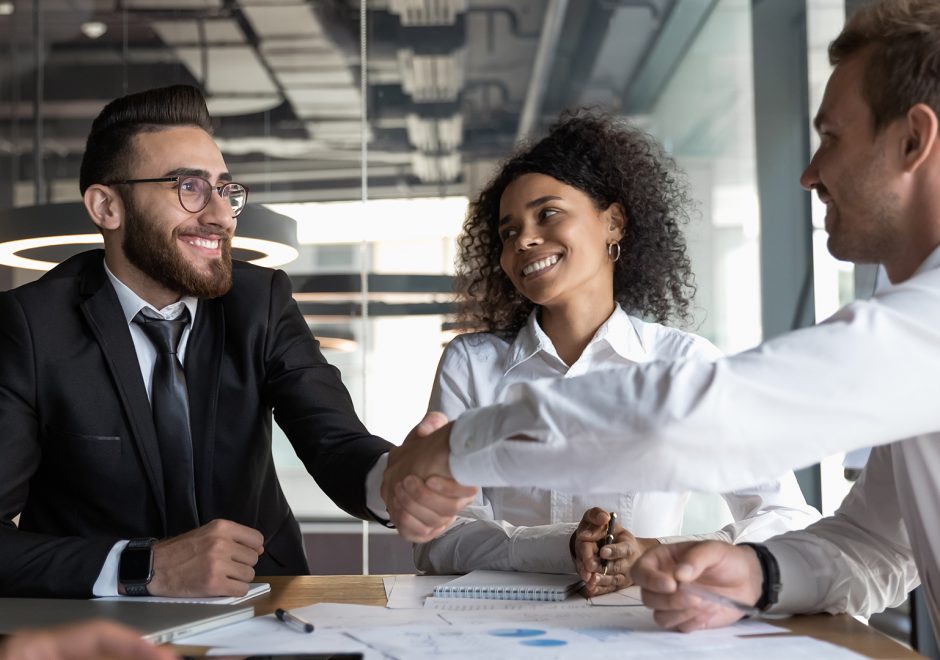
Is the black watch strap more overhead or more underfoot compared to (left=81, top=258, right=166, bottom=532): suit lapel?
more underfoot

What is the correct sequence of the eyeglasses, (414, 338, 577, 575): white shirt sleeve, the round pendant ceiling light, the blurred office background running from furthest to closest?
the blurred office background, the round pendant ceiling light, the eyeglasses, (414, 338, 577, 575): white shirt sleeve

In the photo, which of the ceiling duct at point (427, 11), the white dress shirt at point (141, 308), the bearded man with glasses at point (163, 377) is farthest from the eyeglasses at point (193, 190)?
the ceiling duct at point (427, 11)

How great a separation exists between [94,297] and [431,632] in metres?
1.30

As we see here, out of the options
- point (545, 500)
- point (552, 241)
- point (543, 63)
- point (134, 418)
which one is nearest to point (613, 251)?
point (552, 241)

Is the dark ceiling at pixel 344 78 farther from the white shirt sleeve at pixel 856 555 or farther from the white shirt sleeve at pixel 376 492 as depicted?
the white shirt sleeve at pixel 856 555

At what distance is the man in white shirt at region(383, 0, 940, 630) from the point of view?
1.15 meters

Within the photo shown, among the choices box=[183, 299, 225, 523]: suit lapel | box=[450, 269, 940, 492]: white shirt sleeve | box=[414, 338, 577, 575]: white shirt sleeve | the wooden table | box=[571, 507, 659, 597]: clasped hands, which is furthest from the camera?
box=[183, 299, 225, 523]: suit lapel

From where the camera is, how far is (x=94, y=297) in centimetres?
225

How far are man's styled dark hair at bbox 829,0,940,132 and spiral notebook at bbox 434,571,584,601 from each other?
0.86m

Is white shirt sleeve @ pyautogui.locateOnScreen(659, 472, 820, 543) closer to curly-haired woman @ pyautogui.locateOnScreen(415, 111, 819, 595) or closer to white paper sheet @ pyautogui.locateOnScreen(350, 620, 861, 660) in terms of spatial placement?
curly-haired woman @ pyautogui.locateOnScreen(415, 111, 819, 595)

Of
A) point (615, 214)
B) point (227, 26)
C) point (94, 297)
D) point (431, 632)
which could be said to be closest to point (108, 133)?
point (94, 297)

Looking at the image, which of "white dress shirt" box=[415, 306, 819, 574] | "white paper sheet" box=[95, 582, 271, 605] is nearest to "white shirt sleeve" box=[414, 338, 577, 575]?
"white dress shirt" box=[415, 306, 819, 574]

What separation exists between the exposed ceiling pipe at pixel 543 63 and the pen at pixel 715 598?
340 centimetres

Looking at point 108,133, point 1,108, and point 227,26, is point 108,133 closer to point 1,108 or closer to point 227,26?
A: point 227,26
